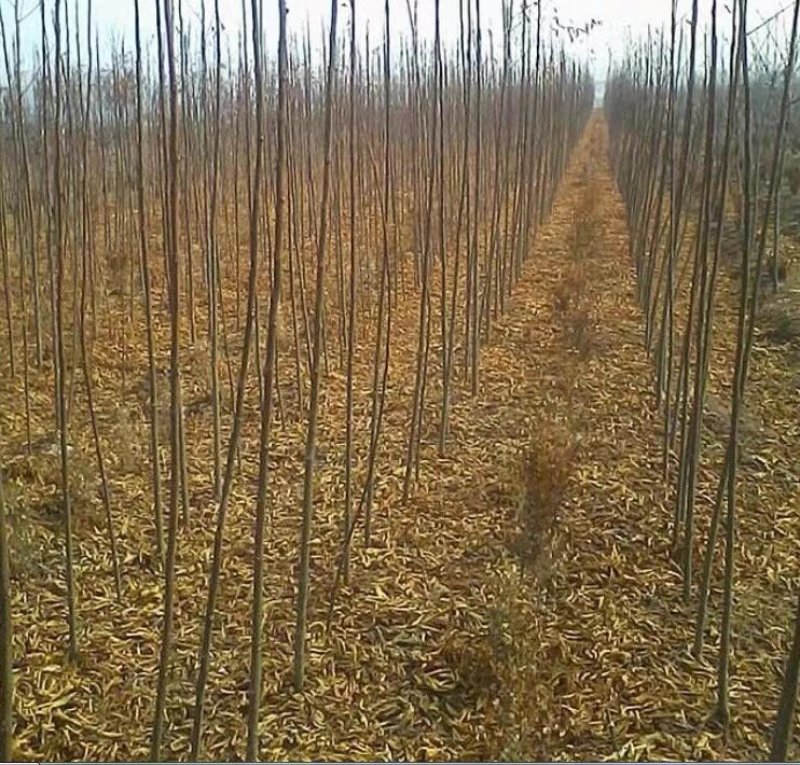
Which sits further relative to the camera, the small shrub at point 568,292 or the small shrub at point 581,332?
the small shrub at point 568,292

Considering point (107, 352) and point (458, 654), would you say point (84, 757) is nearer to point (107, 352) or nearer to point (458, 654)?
point (458, 654)

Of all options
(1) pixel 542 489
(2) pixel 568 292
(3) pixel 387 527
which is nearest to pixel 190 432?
(3) pixel 387 527

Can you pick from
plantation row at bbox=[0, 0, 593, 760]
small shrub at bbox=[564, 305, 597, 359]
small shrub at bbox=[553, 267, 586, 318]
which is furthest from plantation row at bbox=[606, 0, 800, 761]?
plantation row at bbox=[0, 0, 593, 760]

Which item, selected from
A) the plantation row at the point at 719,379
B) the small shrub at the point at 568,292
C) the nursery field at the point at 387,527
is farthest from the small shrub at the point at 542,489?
the small shrub at the point at 568,292

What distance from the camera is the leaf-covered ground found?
1.93 meters

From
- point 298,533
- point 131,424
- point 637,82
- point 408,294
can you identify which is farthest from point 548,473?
point 637,82

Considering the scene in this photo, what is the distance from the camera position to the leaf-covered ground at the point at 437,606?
1.93 m

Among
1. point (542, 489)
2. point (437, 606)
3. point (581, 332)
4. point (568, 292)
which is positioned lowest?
point (437, 606)

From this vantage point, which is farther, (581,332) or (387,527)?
(581,332)

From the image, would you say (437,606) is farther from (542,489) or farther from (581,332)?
(581,332)

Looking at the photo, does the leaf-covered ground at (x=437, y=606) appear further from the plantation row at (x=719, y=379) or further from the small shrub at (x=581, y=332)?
the small shrub at (x=581, y=332)

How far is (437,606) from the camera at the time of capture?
2426mm

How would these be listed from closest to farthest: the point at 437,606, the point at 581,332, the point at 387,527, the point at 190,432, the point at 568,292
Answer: the point at 437,606 → the point at 387,527 → the point at 190,432 → the point at 581,332 → the point at 568,292

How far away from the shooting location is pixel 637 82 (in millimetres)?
9180
